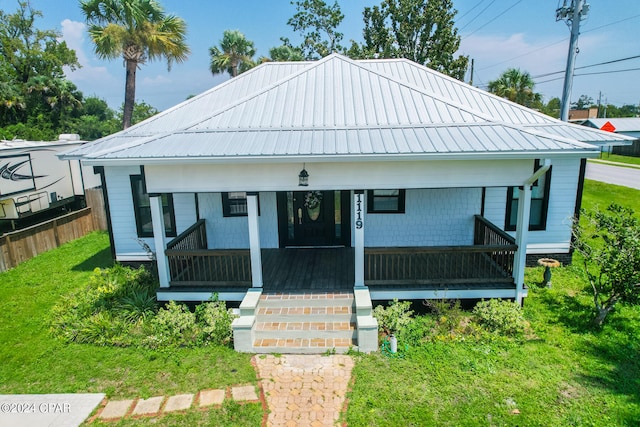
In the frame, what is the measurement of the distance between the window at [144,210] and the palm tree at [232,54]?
2163 cm

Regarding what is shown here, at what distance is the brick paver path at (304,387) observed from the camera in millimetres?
5316

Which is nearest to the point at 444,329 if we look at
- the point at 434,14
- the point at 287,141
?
the point at 287,141

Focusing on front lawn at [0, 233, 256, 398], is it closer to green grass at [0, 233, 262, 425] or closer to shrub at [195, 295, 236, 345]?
green grass at [0, 233, 262, 425]

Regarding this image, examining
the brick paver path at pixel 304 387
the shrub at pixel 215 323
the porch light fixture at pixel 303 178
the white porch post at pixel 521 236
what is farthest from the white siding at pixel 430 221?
the shrub at pixel 215 323

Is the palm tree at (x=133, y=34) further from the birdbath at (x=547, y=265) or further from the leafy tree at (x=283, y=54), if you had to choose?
the birdbath at (x=547, y=265)

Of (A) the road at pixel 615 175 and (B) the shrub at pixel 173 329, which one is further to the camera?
(A) the road at pixel 615 175

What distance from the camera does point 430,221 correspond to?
33.3 ft

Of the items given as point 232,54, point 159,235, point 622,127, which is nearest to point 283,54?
point 232,54

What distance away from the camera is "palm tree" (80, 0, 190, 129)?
15.9m

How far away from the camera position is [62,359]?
22.6 ft

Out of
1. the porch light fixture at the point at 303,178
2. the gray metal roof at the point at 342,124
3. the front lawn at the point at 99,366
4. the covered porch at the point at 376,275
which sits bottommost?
the front lawn at the point at 99,366

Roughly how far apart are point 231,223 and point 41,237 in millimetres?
7855

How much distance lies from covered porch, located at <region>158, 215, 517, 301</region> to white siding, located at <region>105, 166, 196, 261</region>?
1313mm

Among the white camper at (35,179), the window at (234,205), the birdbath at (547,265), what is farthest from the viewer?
the white camper at (35,179)
